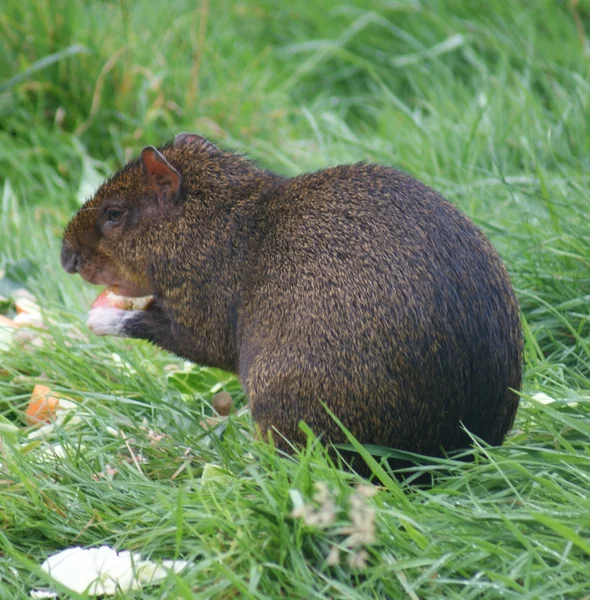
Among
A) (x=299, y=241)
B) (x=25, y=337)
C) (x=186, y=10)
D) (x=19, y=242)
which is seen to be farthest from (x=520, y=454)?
(x=186, y=10)

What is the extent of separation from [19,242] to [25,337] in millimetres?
1204

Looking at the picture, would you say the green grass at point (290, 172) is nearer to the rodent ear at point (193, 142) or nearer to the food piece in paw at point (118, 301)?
the food piece in paw at point (118, 301)

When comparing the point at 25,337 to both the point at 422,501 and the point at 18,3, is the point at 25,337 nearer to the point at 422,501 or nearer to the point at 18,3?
the point at 422,501

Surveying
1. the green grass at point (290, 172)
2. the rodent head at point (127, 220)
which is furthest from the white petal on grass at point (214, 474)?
the rodent head at point (127, 220)

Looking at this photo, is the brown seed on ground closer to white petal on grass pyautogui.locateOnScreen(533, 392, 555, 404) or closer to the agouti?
the agouti

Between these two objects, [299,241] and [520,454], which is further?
[299,241]

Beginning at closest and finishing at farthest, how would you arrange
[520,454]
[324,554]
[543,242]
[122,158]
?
[324,554] → [520,454] → [543,242] → [122,158]

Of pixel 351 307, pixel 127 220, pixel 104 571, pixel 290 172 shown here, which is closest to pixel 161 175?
pixel 127 220

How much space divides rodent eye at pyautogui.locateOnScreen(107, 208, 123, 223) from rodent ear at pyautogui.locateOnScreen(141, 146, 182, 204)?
0.21m

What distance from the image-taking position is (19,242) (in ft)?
18.8

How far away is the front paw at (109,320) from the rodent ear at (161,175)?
0.52 meters

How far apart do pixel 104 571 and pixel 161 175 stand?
179cm

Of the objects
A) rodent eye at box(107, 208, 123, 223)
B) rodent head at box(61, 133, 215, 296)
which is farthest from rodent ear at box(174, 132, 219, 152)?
rodent eye at box(107, 208, 123, 223)

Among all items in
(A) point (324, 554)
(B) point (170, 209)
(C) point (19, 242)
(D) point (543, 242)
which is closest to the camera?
(A) point (324, 554)
